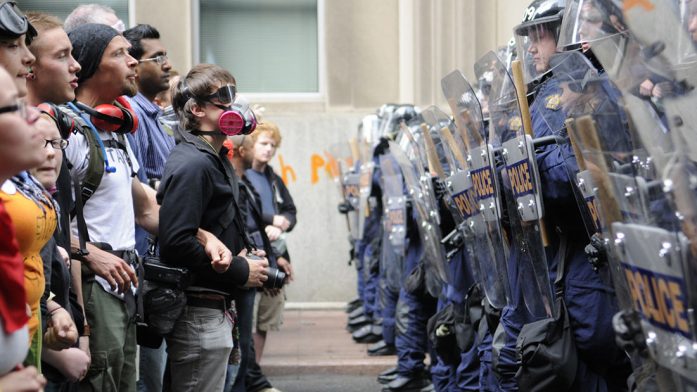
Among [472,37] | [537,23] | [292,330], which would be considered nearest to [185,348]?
[537,23]

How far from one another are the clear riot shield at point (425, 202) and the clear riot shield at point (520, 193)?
166 cm

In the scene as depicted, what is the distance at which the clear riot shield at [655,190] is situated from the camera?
277 centimetres

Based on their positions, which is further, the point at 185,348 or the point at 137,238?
the point at 137,238

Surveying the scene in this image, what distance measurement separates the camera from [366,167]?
10648 millimetres

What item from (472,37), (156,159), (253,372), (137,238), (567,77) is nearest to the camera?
(567,77)

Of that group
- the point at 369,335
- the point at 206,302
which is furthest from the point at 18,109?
the point at 369,335

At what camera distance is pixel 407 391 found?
8344 mm

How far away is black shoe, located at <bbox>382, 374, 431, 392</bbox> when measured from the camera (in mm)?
8328

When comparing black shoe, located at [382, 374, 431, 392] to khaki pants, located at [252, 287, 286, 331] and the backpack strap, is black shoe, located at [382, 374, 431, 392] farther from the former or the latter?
the backpack strap

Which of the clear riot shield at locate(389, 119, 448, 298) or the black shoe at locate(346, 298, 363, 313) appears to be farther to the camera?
the black shoe at locate(346, 298, 363, 313)

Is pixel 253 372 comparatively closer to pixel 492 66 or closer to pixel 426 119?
pixel 426 119

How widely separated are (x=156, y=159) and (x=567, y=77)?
262 cm

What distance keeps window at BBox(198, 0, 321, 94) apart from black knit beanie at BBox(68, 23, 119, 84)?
9.75m

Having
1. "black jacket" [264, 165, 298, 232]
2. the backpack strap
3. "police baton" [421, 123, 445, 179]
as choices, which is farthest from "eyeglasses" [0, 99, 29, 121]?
"black jacket" [264, 165, 298, 232]
